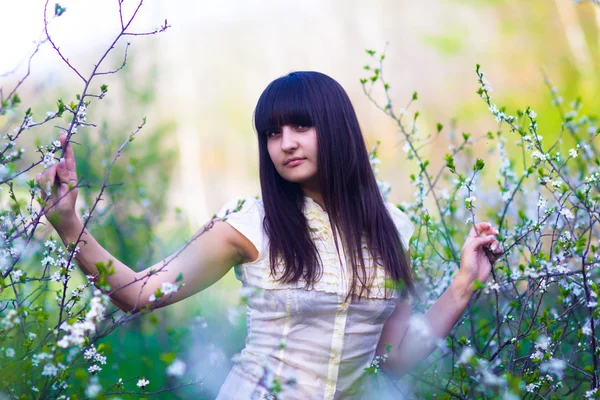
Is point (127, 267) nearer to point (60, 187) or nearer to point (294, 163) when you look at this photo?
point (60, 187)

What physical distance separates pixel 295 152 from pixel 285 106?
5.5 inches

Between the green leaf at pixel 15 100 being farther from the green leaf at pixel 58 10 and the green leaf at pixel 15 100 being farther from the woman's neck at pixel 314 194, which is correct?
the woman's neck at pixel 314 194

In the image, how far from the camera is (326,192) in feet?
6.87

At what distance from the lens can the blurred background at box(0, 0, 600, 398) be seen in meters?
4.03

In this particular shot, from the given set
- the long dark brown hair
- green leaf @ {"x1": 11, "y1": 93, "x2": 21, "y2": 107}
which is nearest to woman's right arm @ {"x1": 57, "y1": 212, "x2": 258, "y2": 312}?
the long dark brown hair

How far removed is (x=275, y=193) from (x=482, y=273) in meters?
0.66

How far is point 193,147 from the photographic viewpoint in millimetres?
6984

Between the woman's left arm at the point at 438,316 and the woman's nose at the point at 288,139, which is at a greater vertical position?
the woman's nose at the point at 288,139

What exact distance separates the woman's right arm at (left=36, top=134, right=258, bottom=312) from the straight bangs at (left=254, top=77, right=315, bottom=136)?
0.34 metres

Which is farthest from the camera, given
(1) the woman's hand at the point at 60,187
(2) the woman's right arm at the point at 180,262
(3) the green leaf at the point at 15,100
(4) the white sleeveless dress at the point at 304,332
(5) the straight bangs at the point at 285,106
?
(5) the straight bangs at the point at 285,106

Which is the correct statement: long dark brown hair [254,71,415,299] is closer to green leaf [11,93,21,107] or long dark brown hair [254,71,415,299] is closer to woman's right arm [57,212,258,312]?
woman's right arm [57,212,258,312]

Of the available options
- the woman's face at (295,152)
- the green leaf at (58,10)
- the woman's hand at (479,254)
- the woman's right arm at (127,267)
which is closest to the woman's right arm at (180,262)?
the woman's right arm at (127,267)

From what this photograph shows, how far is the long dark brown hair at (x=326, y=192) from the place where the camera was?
1970 mm

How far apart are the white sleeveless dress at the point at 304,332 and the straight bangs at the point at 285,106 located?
296mm
